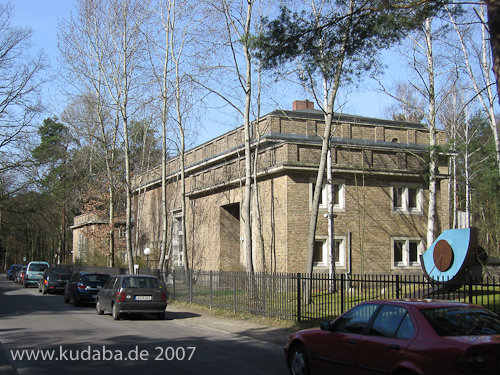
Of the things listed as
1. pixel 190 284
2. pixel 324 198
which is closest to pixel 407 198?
pixel 324 198

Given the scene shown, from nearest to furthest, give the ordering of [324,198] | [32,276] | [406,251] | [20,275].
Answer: [324,198] < [406,251] < [32,276] < [20,275]

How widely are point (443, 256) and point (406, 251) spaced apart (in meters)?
8.69

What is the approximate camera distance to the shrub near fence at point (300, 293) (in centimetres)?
1348

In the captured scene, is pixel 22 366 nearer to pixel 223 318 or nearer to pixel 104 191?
pixel 223 318

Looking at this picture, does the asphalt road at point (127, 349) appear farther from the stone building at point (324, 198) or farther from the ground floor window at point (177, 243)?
the ground floor window at point (177, 243)

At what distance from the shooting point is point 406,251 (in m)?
28.6

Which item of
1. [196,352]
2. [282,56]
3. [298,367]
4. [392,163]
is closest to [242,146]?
[392,163]

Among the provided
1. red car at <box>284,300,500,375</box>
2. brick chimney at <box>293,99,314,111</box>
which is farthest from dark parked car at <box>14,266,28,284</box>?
red car at <box>284,300,500,375</box>

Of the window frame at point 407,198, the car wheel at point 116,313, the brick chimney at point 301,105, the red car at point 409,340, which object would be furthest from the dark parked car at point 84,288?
the brick chimney at point 301,105

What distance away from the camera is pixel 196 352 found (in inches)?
443

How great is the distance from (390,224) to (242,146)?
9246 millimetres

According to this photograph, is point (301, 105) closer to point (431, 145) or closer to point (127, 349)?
point (431, 145)

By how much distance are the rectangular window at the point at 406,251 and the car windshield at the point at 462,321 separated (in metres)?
21.8

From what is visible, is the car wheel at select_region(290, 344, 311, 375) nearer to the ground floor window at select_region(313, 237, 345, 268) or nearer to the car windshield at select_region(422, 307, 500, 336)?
the car windshield at select_region(422, 307, 500, 336)
